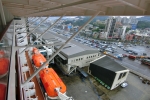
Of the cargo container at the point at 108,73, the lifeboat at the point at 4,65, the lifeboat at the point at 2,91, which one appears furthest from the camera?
the cargo container at the point at 108,73

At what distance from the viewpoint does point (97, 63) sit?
9.41m

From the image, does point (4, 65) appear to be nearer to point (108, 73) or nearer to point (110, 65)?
point (108, 73)

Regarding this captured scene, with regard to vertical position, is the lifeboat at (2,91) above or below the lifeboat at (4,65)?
below

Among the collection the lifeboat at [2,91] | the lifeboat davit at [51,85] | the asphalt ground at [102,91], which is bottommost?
the asphalt ground at [102,91]

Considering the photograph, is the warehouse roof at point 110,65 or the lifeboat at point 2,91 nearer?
the lifeboat at point 2,91

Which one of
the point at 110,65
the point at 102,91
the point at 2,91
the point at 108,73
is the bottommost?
the point at 102,91

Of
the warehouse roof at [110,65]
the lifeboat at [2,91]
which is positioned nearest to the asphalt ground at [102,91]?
the warehouse roof at [110,65]

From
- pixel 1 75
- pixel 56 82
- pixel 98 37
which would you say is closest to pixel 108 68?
pixel 56 82

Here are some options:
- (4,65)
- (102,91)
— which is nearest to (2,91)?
(4,65)

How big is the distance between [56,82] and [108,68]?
536cm

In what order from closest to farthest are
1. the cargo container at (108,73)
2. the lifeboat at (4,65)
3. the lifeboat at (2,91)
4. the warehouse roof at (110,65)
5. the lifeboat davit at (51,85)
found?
the lifeboat at (2,91)
the lifeboat at (4,65)
the lifeboat davit at (51,85)
the cargo container at (108,73)
the warehouse roof at (110,65)

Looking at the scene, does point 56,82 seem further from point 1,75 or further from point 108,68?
point 108,68

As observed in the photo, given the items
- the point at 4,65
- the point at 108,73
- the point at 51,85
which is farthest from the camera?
the point at 108,73

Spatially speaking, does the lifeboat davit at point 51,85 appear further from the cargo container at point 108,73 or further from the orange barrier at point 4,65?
the cargo container at point 108,73
